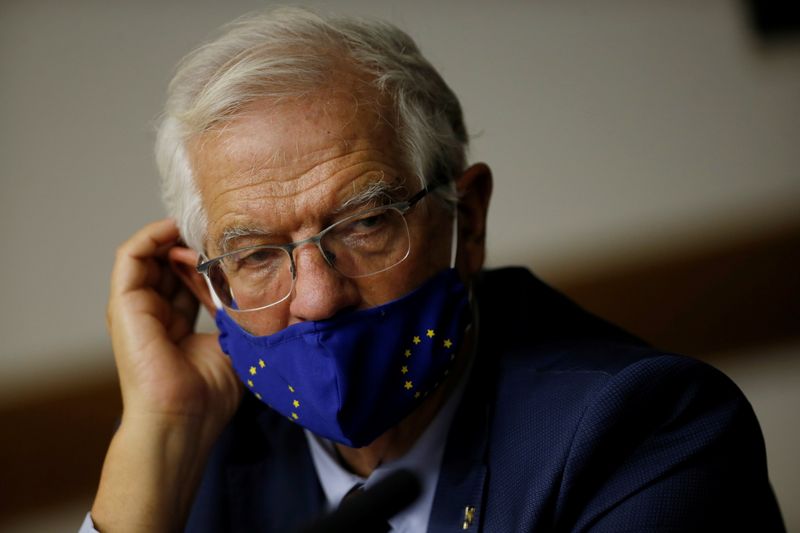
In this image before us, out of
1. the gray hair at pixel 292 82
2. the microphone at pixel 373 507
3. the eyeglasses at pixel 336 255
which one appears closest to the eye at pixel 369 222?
the eyeglasses at pixel 336 255

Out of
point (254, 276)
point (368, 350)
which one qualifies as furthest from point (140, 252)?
point (368, 350)

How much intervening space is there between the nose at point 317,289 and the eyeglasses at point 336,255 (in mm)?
Result: 13

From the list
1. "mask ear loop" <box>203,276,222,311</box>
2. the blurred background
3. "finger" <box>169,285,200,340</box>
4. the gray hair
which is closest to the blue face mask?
"mask ear loop" <box>203,276,222,311</box>

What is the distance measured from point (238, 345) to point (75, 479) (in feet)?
6.66

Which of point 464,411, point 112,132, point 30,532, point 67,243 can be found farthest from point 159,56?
point 464,411

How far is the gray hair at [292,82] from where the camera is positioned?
64.3 inches

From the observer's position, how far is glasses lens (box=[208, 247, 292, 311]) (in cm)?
164

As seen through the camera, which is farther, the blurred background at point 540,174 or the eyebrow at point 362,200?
the blurred background at point 540,174

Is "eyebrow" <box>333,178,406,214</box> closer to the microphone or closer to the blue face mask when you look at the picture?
the blue face mask

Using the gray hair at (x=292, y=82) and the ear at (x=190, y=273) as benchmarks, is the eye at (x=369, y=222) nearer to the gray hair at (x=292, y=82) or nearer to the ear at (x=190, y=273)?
the gray hair at (x=292, y=82)

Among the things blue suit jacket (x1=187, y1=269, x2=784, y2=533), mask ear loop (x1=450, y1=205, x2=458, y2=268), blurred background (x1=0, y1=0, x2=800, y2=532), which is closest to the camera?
blue suit jacket (x1=187, y1=269, x2=784, y2=533)

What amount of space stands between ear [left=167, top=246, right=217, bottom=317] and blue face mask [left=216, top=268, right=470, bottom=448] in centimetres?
28

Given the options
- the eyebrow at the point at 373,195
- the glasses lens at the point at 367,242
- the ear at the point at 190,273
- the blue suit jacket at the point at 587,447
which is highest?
the eyebrow at the point at 373,195

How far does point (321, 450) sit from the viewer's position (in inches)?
77.8
